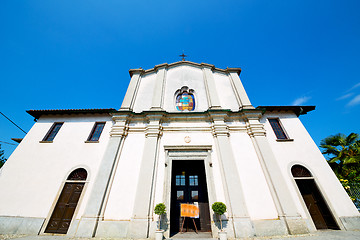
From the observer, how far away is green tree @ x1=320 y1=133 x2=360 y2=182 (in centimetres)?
1109

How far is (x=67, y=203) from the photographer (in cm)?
768

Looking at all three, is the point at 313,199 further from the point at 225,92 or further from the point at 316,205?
the point at 225,92

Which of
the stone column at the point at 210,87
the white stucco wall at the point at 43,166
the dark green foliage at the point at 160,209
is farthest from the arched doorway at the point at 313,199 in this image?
the white stucco wall at the point at 43,166

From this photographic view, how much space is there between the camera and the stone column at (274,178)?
6531mm

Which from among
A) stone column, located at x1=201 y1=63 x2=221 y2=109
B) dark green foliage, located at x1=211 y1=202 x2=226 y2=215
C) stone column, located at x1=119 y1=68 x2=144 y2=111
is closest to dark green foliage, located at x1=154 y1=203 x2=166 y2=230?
dark green foliage, located at x1=211 y1=202 x2=226 y2=215

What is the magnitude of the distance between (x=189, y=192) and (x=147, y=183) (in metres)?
2.93

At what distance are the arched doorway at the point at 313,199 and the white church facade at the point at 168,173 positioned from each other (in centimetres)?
5

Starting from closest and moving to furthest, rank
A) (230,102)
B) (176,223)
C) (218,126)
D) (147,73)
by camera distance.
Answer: (176,223), (218,126), (230,102), (147,73)

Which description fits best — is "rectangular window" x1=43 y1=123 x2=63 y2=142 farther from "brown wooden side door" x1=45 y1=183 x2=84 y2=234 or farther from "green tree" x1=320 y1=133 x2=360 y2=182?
"green tree" x1=320 y1=133 x2=360 y2=182

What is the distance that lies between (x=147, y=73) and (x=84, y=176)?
1028cm

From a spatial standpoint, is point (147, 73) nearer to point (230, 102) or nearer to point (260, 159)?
point (230, 102)

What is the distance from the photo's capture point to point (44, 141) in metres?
9.54

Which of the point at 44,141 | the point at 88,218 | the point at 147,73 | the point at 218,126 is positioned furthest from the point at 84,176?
the point at 147,73

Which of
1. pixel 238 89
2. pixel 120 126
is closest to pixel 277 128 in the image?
pixel 238 89
